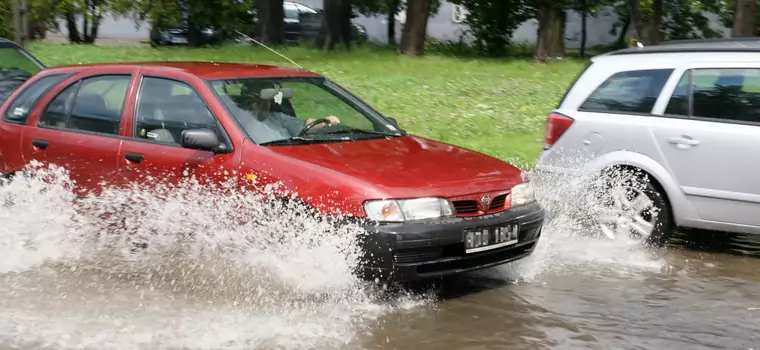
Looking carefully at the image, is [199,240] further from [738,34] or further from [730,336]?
[738,34]

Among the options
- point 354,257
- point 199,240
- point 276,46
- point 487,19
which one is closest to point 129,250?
point 199,240

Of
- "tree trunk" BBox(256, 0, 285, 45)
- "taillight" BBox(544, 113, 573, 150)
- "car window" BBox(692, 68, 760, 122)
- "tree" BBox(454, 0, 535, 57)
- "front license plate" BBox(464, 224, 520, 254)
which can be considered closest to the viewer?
"front license plate" BBox(464, 224, 520, 254)

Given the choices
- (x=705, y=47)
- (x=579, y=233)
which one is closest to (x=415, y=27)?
(x=579, y=233)

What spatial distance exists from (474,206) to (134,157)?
2368 millimetres

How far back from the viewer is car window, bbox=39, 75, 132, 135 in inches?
276

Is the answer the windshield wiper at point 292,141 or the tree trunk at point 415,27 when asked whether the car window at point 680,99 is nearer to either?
the windshield wiper at point 292,141

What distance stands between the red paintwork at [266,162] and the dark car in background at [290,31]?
2221 cm

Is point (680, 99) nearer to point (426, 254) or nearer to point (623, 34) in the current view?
point (426, 254)

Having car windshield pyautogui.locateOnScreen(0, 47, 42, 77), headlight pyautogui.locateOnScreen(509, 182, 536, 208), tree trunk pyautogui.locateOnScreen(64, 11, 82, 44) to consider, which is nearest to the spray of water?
headlight pyautogui.locateOnScreen(509, 182, 536, 208)

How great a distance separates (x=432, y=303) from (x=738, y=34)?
294 inches

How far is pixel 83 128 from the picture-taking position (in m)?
7.14

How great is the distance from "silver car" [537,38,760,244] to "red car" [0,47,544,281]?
1.55 m

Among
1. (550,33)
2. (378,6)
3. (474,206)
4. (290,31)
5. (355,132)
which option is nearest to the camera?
(474,206)

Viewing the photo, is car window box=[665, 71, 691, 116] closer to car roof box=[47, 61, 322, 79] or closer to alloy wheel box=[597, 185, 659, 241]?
alloy wheel box=[597, 185, 659, 241]
